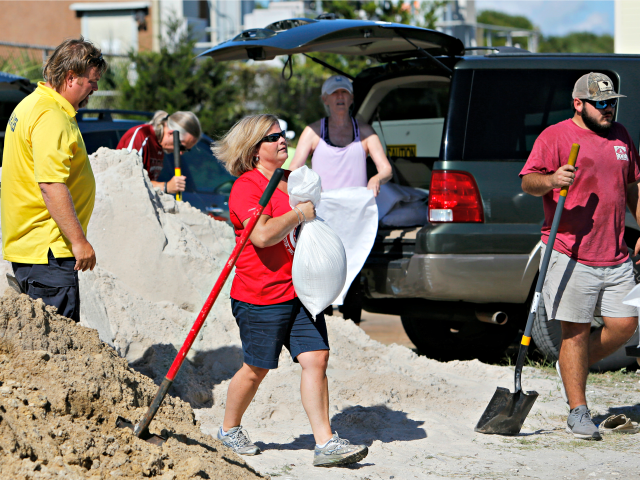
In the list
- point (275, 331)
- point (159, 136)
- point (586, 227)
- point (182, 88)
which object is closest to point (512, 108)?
point (586, 227)

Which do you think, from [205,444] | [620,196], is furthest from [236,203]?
[620,196]

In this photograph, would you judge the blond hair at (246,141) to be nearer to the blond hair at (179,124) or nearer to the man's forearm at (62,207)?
the man's forearm at (62,207)

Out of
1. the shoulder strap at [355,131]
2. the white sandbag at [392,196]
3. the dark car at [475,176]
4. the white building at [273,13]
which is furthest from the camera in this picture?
the white building at [273,13]

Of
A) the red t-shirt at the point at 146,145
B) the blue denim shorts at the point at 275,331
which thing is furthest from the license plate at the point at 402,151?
the blue denim shorts at the point at 275,331

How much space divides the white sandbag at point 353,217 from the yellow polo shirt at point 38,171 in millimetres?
2143

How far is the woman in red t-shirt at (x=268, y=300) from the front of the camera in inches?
149

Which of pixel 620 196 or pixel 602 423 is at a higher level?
pixel 620 196

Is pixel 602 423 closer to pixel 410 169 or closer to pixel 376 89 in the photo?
pixel 410 169

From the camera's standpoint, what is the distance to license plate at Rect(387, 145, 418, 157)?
7.01m

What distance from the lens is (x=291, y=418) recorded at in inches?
185

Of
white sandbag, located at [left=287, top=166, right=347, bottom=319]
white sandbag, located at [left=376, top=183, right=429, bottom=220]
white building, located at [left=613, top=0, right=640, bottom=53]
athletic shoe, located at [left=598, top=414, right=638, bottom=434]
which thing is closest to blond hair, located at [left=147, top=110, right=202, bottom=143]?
white sandbag, located at [left=376, top=183, right=429, bottom=220]

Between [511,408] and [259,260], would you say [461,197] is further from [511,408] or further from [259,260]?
[259,260]

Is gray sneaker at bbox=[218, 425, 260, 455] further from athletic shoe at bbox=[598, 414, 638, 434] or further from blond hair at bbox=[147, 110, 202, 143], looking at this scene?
blond hair at bbox=[147, 110, 202, 143]

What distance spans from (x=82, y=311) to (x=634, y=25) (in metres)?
16.2
